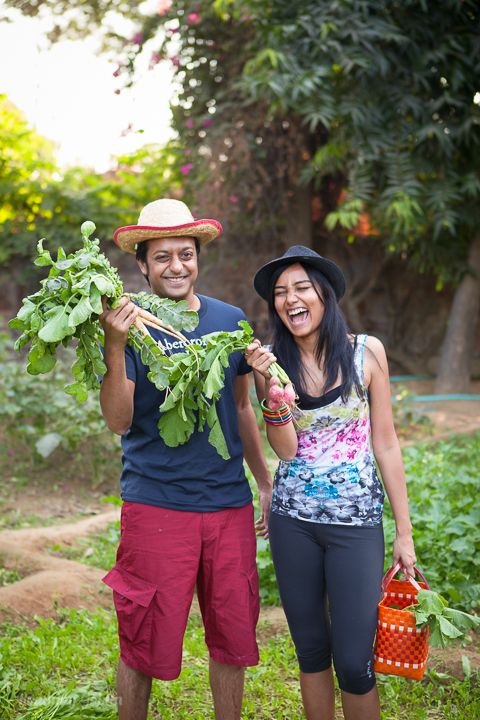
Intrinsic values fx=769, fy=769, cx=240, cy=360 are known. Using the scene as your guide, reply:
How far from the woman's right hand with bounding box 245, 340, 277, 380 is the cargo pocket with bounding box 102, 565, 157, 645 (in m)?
0.81

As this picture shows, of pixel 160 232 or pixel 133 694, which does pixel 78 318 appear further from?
pixel 133 694

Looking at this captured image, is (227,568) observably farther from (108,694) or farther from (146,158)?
(146,158)

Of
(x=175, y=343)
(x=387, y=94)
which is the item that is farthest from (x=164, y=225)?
(x=387, y=94)

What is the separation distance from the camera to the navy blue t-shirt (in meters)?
2.56

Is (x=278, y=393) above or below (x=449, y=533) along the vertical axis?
above

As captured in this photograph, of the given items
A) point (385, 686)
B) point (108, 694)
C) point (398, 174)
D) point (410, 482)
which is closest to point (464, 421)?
point (398, 174)

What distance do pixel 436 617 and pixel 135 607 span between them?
0.98m

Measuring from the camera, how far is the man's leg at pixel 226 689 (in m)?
2.64

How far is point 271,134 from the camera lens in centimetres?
973

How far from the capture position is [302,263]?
8.74 feet

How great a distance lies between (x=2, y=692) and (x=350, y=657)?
5.00ft

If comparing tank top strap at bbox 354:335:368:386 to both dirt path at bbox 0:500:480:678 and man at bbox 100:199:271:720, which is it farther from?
dirt path at bbox 0:500:480:678

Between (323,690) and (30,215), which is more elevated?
(30,215)

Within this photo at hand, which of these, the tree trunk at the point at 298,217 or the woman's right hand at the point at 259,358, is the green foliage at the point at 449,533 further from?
the tree trunk at the point at 298,217
